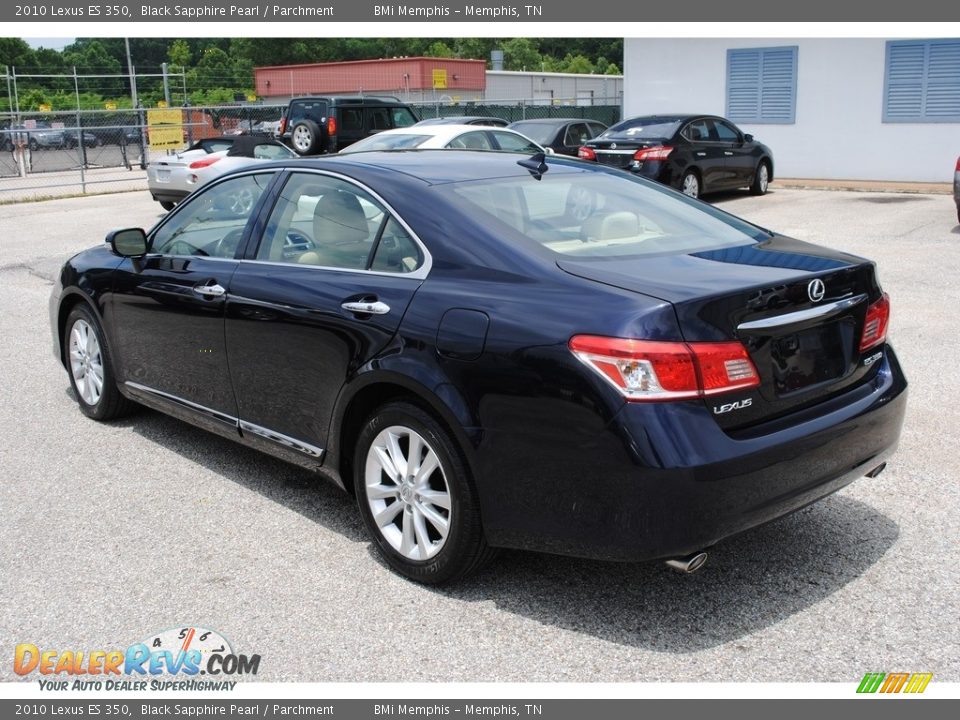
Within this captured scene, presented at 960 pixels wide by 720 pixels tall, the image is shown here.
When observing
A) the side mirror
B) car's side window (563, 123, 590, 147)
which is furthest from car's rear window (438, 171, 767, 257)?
car's side window (563, 123, 590, 147)

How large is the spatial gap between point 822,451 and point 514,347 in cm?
114

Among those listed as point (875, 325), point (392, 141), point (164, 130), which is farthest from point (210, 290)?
point (164, 130)

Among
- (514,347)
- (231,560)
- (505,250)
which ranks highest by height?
(505,250)

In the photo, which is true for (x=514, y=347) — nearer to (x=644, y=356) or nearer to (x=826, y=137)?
(x=644, y=356)

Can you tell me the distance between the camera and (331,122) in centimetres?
2028

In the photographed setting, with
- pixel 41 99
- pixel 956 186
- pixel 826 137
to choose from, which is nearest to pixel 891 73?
pixel 826 137

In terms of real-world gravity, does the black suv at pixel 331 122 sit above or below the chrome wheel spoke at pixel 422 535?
above

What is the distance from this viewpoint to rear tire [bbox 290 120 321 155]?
66.5ft

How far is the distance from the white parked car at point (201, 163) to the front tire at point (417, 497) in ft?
47.7

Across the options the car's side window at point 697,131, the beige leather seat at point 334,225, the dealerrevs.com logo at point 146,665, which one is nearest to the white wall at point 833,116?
the car's side window at point 697,131

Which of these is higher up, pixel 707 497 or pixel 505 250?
pixel 505 250

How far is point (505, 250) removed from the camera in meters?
3.85

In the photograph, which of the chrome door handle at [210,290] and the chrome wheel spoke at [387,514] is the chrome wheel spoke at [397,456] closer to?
the chrome wheel spoke at [387,514]

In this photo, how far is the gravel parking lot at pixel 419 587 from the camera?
346 cm
